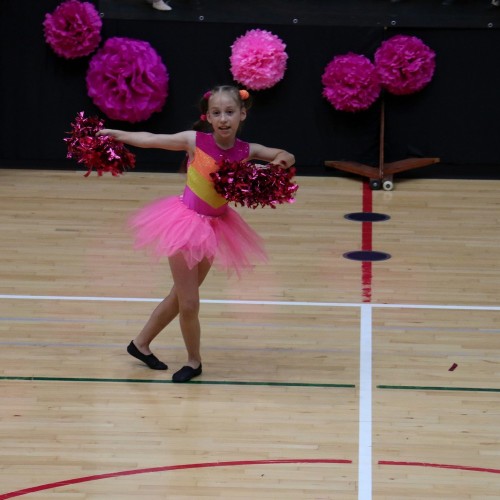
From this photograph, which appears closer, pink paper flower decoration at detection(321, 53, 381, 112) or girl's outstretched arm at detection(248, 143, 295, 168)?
girl's outstretched arm at detection(248, 143, 295, 168)

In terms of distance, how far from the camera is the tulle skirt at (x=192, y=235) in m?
5.71

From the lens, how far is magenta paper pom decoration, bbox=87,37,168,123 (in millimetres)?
10117

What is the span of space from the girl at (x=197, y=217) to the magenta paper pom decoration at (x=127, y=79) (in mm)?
4301

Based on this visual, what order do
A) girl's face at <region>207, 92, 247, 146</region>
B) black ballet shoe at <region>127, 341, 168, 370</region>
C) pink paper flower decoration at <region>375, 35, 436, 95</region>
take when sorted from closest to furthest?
girl's face at <region>207, 92, 247, 146</region> → black ballet shoe at <region>127, 341, 168, 370</region> → pink paper flower decoration at <region>375, 35, 436, 95</region>

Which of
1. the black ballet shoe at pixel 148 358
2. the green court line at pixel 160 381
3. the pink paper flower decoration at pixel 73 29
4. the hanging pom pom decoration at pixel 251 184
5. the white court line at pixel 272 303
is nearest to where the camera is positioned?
the hanging pom pom decoration at pixel 251 184

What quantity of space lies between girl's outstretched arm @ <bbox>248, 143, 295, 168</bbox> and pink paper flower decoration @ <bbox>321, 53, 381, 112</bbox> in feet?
14.2

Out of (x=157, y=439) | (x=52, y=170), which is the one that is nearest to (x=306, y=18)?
(x=52, y=170)

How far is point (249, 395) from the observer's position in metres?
5.78

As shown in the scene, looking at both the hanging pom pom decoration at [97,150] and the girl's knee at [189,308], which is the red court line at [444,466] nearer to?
the girl's knee at [189,308]

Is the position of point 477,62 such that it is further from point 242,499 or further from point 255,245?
point 242,499

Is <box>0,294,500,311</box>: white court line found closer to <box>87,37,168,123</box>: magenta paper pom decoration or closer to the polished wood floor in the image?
the polished wood floor

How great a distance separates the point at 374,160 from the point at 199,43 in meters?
1.83

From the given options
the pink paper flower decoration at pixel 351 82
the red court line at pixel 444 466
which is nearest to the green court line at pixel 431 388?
the red court line at pixel 444 466

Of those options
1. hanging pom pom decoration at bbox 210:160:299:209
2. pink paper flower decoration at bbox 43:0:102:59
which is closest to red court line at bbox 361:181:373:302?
hanging pom pom decoration at bbox 210:160:299:209
